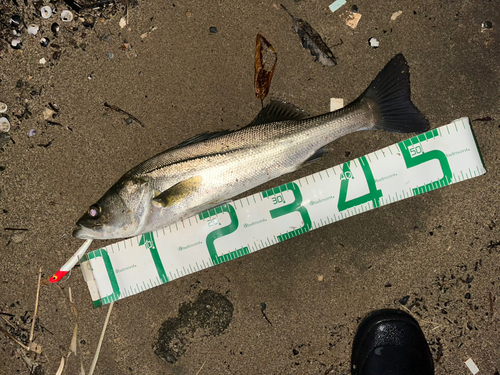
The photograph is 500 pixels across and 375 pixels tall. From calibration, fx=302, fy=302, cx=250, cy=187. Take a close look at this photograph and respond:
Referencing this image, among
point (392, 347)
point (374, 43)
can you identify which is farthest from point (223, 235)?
point (374, 43)

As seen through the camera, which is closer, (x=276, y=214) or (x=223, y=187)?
(x=223, y=187)

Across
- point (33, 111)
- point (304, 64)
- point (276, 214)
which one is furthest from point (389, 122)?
point (33, 111)

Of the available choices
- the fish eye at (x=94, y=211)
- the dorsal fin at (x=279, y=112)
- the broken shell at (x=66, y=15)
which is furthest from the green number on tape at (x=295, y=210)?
the broken shell at (x=66, y=15)

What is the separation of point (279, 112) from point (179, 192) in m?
Answer: 1.10

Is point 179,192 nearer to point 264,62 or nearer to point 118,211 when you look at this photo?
point 118,211

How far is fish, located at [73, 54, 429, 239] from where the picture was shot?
247 centimetres

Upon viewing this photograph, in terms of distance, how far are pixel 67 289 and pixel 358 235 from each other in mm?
2828

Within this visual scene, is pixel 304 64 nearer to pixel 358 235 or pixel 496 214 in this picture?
pixel 358 235

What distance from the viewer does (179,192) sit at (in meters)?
2.45

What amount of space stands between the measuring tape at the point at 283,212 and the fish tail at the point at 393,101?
0.59 feet

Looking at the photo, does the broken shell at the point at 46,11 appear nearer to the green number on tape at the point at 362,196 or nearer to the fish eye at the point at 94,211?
the fish eye at the point at 94,211

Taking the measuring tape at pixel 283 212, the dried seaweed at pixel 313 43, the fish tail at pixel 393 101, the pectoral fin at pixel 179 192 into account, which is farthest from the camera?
the dried seaweed at pixel 313 43

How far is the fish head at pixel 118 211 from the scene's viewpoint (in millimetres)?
2492

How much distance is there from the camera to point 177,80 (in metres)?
2.88
